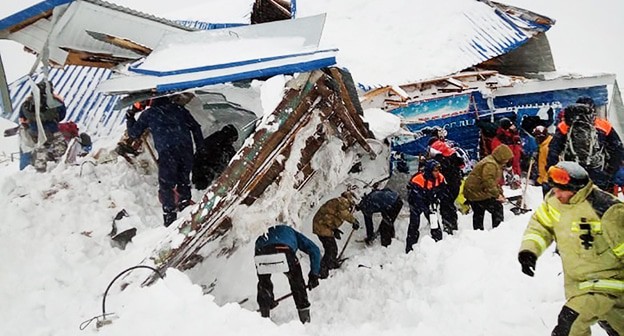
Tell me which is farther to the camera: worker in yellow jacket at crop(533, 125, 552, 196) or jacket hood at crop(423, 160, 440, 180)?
worker in yellow jacket at crop(533, 125, 552, 196)

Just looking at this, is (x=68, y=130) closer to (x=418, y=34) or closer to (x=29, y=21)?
(x=29, y=21)

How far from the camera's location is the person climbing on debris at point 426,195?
A: 7.27 m

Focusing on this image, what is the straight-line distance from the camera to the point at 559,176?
347 centimetres

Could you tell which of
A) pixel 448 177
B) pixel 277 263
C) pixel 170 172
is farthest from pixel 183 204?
pixel 448 177

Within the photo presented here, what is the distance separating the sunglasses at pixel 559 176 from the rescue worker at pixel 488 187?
12.5 feet

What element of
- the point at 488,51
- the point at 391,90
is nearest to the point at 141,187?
the point at 391,90

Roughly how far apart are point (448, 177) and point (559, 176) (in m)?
4.29

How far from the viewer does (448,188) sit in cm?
754

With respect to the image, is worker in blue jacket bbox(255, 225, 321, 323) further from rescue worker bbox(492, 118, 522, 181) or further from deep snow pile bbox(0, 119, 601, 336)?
rescue worker bbox(492, 118, 522, 181)

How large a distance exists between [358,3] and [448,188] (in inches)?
319

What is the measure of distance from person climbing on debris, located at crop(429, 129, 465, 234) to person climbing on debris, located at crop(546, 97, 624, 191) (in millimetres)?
2037

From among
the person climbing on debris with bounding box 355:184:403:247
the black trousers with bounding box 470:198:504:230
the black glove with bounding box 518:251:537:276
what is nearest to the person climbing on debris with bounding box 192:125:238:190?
the person climbing on debris with bounding box 355:184:403:247

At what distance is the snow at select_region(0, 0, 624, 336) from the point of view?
4.34 metres

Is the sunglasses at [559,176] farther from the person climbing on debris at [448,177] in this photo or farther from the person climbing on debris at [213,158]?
the person climbing on debris at [213,158]
